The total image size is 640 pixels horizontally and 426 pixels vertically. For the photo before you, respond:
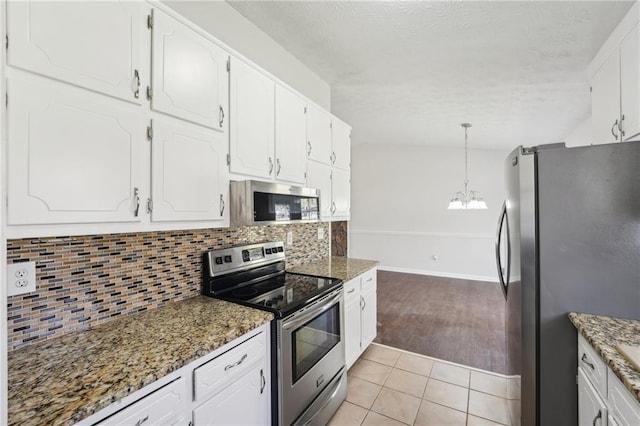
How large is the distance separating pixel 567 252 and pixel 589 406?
0.69 metres

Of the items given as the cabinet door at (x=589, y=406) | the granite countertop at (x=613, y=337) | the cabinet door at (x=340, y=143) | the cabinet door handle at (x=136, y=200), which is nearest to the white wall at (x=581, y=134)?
the cabinet door at (x=340, y=143)

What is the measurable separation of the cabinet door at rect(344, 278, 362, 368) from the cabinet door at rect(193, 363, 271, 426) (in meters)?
0.96

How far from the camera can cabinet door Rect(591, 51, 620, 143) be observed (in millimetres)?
1794

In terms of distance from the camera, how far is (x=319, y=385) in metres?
1.84

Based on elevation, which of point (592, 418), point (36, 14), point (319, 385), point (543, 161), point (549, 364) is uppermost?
point (36, 14)

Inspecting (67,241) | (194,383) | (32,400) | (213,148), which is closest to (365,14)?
(213,148)

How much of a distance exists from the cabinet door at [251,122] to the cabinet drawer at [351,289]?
1.07 m

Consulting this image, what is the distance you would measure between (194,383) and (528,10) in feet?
8.69

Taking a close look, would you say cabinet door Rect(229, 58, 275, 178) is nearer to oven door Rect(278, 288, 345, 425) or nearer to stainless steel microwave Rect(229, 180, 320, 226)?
stainless steel microwave Rect(229, 180, 320, 226)

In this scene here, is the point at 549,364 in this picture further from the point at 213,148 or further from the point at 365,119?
the point at 365,119

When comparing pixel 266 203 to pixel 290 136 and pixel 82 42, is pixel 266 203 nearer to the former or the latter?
pixel 290 136

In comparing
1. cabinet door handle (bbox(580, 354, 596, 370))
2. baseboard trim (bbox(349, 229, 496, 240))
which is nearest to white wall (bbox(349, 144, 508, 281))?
baseboard trim (bbox(349, 229, 496, 240))

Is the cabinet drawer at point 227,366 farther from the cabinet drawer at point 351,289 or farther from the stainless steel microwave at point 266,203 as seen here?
the cabinet drawer at point 351,289

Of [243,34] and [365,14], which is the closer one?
[365,14]
